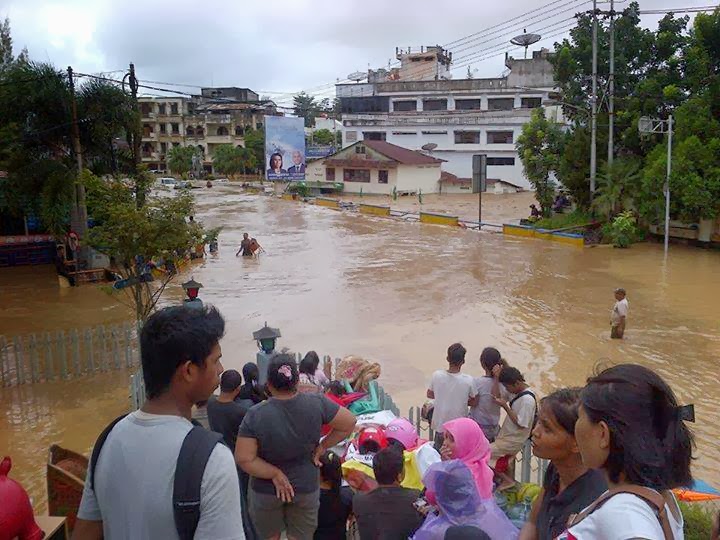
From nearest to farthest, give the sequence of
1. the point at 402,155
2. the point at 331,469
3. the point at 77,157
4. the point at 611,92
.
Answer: the point at 331,469 < the point at 77,157 < the point at 611,92 < the point at 402,155

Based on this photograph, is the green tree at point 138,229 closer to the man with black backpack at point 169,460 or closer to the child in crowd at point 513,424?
the child in crowd at point 513,424

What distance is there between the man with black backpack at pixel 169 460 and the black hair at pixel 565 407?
5.44 ft

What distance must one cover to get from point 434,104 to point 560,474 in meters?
60.9

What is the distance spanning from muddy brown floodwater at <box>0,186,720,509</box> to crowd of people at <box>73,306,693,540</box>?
4.22 metres

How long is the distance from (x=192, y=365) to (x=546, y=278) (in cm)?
1857

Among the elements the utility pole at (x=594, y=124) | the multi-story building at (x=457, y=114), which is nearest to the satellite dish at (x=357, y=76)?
the multi-story building at (x=457, y=114)

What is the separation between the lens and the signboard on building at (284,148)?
172ft

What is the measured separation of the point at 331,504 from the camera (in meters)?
4.32

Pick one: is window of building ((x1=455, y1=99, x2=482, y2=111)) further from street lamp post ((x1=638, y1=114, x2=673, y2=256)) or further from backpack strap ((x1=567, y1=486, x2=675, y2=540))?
backpack strap ((x1=567, y1=486, x2=675, y2=540))

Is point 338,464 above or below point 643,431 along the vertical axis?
below

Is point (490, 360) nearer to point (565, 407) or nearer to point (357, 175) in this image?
point (565, 407)

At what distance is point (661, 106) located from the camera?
2575 cm

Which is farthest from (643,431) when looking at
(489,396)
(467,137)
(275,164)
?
(467,137)

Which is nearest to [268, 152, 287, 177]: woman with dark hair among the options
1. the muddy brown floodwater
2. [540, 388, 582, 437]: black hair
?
the muddy brown floodwater
